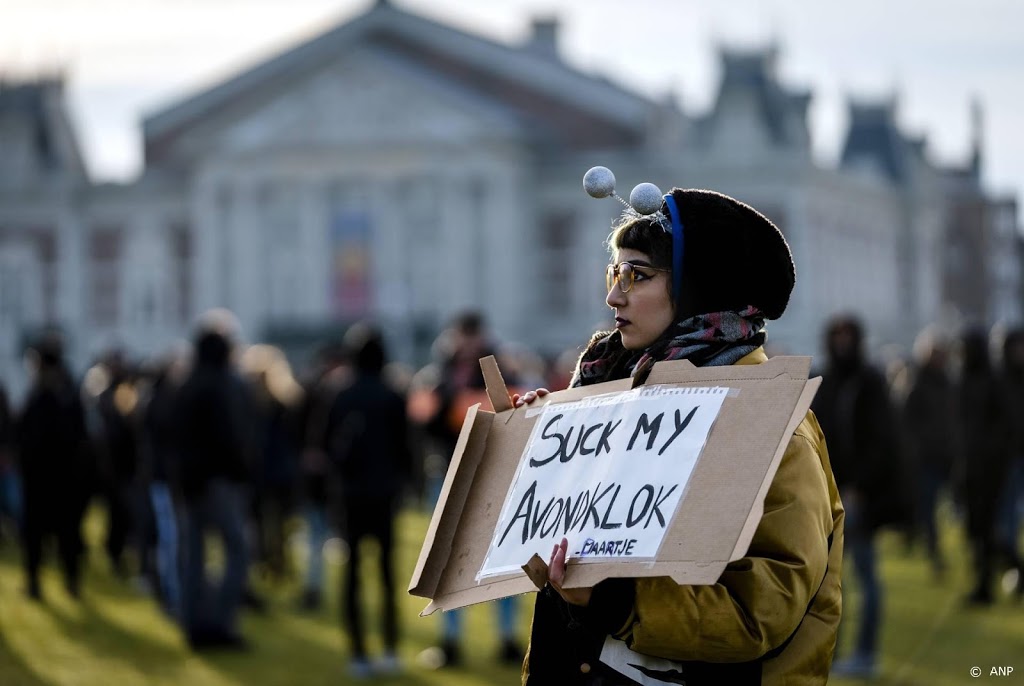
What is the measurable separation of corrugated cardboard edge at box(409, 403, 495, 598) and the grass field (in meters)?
5.66

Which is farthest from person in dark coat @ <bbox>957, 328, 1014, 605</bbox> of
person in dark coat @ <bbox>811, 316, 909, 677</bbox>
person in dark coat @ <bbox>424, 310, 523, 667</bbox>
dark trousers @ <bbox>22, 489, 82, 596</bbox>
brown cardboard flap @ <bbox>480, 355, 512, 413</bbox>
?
brown cardboard flap @ <bbox>480, 355, 512, 413</bbox>

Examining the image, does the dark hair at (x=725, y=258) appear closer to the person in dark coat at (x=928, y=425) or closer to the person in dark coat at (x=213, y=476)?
the person in dark coat at (x=213, y=476)

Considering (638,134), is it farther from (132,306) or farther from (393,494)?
(393,494)

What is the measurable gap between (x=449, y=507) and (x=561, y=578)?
0.48 meters

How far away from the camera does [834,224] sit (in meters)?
47.7

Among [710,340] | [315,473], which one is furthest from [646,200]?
[315,473]

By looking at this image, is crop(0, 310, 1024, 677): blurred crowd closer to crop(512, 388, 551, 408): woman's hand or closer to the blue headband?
crop(512, 388, 551, 408): woman's hand

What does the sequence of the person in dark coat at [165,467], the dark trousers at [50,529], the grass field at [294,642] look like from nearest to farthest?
the grass field at [294,642] < the person in dark coat at [165,467] < the dark trousers at [50,529]

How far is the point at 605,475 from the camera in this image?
11.2 ft

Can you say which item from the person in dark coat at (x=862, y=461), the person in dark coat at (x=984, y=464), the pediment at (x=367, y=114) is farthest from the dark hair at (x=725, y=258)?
the pediment at (x=367, y=114)

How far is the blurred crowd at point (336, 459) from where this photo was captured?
977 cm

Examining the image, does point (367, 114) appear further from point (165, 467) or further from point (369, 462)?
point (369, 462)

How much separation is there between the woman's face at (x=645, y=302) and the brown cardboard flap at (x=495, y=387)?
358 millimetres

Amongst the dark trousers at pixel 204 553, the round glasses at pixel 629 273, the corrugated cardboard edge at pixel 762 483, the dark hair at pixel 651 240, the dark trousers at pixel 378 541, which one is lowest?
the dark trousers at pixel 204 553
